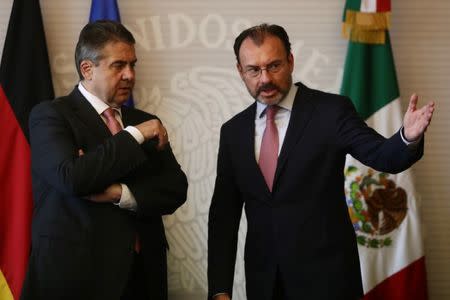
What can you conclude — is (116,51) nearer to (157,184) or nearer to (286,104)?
(157,184)

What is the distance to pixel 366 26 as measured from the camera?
3.31 m

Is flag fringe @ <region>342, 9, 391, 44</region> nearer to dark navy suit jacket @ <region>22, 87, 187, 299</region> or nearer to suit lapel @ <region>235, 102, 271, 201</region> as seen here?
suit lapel @ <region>235, 102, 271, 201</region>

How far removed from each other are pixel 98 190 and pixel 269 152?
0.62 m

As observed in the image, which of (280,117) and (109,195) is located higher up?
(280,117)

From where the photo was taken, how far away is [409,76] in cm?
355

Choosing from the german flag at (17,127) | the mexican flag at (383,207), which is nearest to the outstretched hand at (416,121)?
the mexican flag at (383,207)

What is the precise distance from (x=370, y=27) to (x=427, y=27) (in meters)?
0.45

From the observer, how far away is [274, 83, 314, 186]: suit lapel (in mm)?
2055

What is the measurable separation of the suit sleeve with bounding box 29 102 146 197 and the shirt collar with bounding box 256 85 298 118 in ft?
1.67

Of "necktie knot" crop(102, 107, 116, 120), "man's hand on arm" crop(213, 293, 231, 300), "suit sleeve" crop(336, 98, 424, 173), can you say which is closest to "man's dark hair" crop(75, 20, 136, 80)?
"necktie knot" crop(102, 107, 116, 120)

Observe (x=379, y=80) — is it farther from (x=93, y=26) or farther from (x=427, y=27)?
(x=93, y=26)

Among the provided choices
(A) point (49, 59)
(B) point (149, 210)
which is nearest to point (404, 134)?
(B) point (149, 210)

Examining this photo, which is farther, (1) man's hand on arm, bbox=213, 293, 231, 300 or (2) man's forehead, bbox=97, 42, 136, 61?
(1) man's hand on arm, bbox=213, 293, 231, 300

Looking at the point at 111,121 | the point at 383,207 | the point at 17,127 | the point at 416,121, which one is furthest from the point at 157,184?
the point at 383,207
